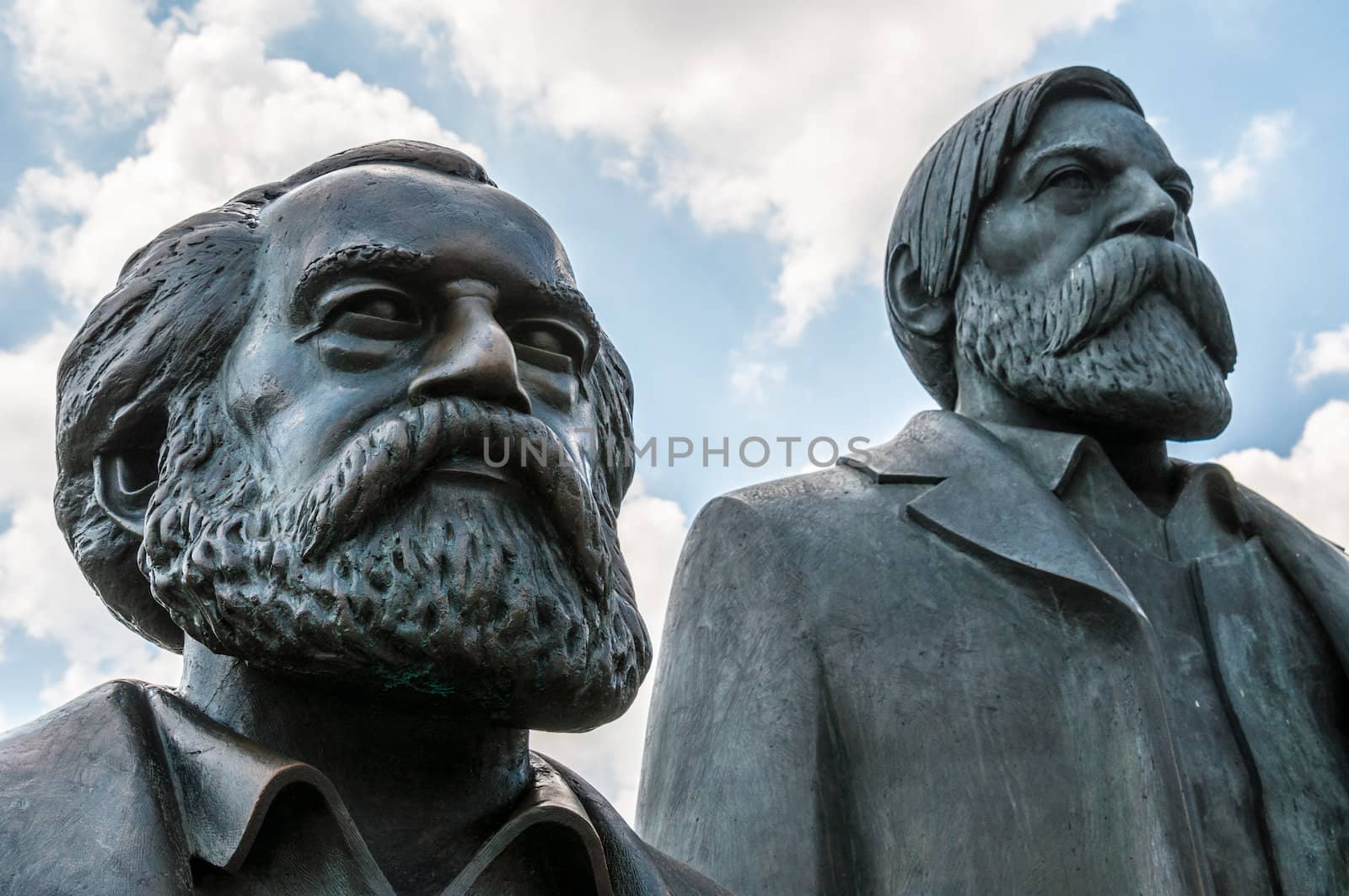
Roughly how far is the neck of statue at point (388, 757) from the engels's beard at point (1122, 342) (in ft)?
7.06

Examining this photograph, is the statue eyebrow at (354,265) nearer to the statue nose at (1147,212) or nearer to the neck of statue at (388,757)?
the neck of statue at (388,757)

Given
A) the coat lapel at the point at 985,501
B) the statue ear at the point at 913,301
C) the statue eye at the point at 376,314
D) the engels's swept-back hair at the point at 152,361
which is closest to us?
the statue eye at the point at 376,314

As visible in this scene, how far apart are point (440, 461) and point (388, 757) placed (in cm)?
44

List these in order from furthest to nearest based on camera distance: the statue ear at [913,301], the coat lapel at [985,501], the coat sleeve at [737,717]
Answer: the statue ear at [913,301] → the coat lapel at [985,501] → the coat sleeve at [737,717]

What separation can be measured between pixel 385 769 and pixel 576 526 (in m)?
0.45

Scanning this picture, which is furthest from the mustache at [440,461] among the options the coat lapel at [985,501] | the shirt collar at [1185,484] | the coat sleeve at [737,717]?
the shirt collar at [1185,484]

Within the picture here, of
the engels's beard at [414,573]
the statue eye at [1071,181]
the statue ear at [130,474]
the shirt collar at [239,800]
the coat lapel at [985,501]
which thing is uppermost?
the statue eye at [1071,181]

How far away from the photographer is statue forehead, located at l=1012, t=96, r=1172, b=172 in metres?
4.62

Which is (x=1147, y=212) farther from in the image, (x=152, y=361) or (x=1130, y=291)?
(x=152, y=361)

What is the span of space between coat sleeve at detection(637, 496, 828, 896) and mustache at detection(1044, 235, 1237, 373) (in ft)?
2.88

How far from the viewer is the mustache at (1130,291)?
4402 millimetres

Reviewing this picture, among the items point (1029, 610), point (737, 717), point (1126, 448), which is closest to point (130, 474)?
point (737, 717)

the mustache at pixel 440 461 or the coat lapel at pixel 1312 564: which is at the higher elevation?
the coat lapel at pixel 1312 564

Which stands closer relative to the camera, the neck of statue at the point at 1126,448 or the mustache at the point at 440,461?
the mustache at the point at 440,461
